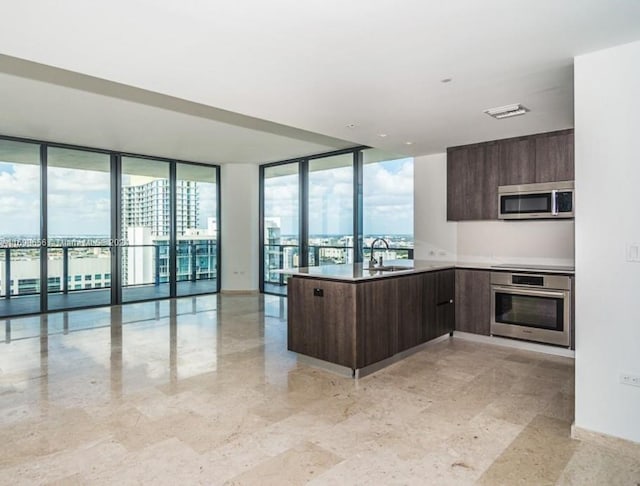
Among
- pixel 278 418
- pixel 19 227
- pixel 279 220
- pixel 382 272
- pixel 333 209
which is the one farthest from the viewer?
pixel 279 220

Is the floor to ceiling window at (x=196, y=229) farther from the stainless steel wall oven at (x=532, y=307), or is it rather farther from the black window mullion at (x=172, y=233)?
the stainless steel wall oven at (x=532, y=307)

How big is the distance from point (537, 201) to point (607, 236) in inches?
→ 89.0

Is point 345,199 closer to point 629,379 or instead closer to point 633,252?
point 633,252

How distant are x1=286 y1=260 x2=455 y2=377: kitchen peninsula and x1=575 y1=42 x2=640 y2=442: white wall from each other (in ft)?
5.40

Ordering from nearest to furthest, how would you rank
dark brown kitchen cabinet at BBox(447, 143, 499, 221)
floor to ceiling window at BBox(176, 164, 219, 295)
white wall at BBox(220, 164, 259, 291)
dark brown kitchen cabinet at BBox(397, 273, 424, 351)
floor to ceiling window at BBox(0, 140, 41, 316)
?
dark brown kitchen cabinet at BBox(397, 273, 424, 351) → dark brown kitchen cabinet at BBox(447, 143, 499, 221) → floor to ceiling window at BBox(0, 140, 41, 316) → floor to ceiling window at BBox(176, 164, 219, 295) → white wall at BBox(220, 164, 259, 291)

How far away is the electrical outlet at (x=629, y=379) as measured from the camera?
2.51 meters

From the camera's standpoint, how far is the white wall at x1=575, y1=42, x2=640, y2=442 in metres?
2.51

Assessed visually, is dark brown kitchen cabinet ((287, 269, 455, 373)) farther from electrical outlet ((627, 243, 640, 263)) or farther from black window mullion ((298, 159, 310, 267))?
black window mullion ((298, 159, 310, 267))

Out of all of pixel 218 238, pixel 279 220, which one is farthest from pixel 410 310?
pixel 218 238

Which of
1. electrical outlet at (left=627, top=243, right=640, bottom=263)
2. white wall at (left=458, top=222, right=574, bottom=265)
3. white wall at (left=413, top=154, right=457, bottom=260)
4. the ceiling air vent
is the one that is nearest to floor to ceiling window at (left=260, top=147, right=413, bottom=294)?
white wall at (left=413, top=154, right=457, bottom=260)

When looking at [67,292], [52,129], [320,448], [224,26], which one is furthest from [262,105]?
[67,292]

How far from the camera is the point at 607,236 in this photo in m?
2.58

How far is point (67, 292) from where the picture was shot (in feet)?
23.3

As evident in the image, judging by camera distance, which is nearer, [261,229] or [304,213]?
[304,213]
